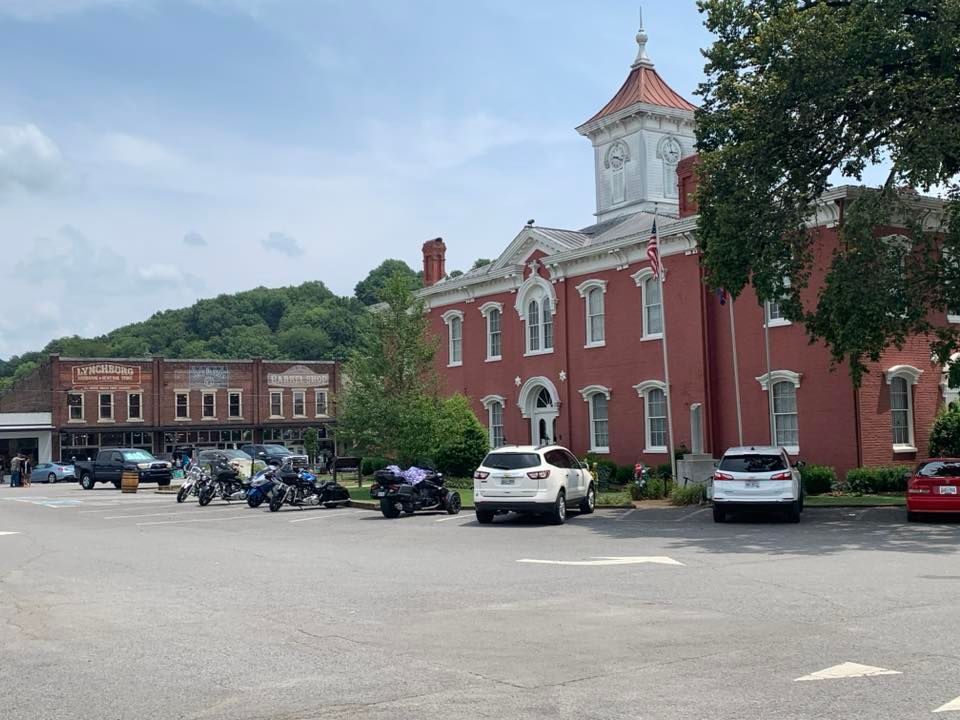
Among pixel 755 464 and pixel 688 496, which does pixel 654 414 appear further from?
pixel 755 464

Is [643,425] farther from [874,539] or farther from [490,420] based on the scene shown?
[874,539]

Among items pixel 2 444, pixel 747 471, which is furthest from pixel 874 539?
pixel 2 444

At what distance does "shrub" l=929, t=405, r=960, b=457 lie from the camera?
29.1 metres

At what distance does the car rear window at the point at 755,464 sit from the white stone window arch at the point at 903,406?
1034 cm

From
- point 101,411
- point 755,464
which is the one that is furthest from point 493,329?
point 101,411

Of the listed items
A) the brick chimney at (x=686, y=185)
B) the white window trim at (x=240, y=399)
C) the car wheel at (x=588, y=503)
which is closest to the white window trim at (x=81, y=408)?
the white window trim at (x=240, y=399)

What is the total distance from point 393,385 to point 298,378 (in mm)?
43091

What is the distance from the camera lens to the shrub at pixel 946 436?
95.4 ft

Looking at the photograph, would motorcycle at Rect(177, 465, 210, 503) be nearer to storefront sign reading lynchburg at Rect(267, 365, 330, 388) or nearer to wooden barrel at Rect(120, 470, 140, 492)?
wooden barrel at Rect(120, 470, 140, 492)

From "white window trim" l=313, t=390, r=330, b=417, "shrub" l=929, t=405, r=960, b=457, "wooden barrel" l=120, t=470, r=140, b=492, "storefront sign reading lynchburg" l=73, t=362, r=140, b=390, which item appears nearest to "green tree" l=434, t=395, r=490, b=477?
"wooden barrel" l=120, t=470, r=140, b=492

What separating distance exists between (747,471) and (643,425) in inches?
556

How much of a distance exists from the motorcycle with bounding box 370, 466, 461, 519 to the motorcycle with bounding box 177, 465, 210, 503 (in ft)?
29.2

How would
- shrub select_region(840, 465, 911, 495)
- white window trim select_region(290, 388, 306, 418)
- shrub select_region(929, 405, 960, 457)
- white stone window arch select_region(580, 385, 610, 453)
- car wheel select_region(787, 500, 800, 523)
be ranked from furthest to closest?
white window trim select_region(290, 388, 306, 418) < white stone window arch select_region(580, 385, 610, 453) < shrub select_region(929, 405, 960, 457) < shrub select_region(840, 465, 911, 495) < car wheel select_region(787, 500, 800, 523)

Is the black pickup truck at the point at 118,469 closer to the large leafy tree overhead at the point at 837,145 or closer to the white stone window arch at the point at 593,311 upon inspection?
the white stone window arch at the point at 593,311
